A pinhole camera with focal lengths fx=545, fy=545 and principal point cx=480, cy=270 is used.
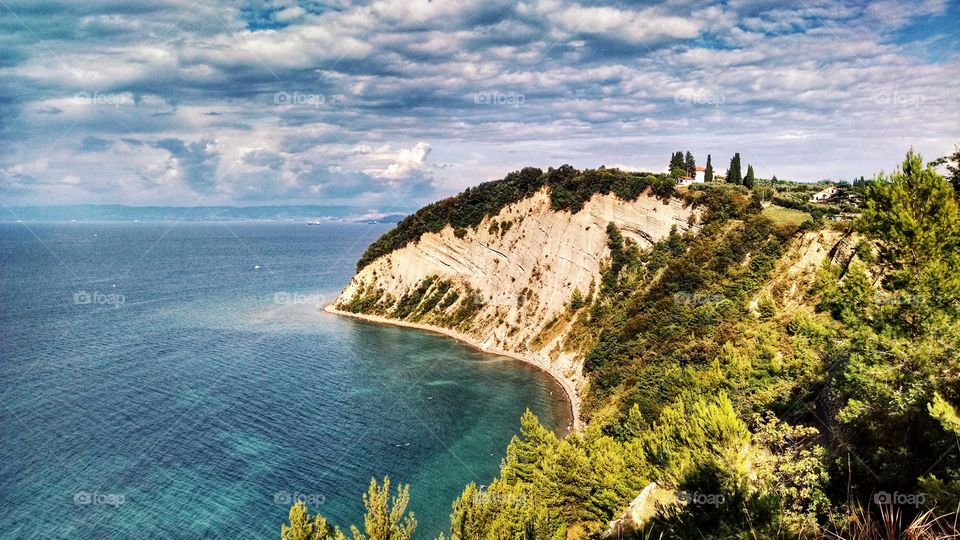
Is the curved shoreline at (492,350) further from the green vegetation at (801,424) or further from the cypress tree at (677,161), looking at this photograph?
the cypress tree at (677,161)

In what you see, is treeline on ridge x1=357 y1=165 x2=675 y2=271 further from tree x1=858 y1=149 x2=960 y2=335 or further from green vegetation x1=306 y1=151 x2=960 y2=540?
tree x1=858 y1=149 x2=960 y2=335

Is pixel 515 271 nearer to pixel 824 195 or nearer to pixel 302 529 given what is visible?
pixel 824 195

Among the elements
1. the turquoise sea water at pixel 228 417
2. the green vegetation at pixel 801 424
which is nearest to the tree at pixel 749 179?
the green vegetation at pixel 801 424

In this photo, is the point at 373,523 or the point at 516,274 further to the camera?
the point at 516,274

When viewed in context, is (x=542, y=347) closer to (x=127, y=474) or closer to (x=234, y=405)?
(x=234, y=405)

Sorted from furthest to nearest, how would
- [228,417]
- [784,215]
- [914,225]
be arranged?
1. [784,215]
2. [228,417]
3. [914,225]

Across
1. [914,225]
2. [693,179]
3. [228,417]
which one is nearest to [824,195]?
[693,179]

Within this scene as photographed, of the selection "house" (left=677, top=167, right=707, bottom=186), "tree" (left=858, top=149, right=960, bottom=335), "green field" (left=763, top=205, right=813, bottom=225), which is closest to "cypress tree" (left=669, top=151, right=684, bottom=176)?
"house" (left=677, top=167, right=707, bottom=186)
